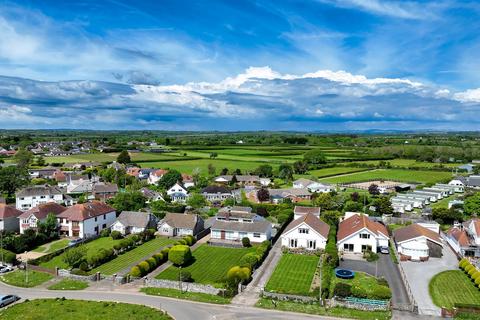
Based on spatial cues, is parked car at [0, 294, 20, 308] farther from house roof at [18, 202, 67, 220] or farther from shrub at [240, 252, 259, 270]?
house roof at [18, 202, 67, 220]

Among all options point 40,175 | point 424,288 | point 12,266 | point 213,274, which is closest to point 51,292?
point 12,266

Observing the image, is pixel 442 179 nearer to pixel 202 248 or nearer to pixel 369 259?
pixel 369 259

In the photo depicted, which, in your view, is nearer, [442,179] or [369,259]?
[369,259]

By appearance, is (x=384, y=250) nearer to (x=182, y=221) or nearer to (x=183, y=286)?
(x=183, y=286)

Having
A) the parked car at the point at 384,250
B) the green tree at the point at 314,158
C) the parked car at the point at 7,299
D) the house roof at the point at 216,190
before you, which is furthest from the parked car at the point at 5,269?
the green tree at the point at 314,158

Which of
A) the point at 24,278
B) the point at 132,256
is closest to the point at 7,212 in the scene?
the point at 24,278

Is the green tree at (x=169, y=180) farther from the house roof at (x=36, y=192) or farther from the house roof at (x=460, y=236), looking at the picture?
the house roof at (x=460, y=236)
